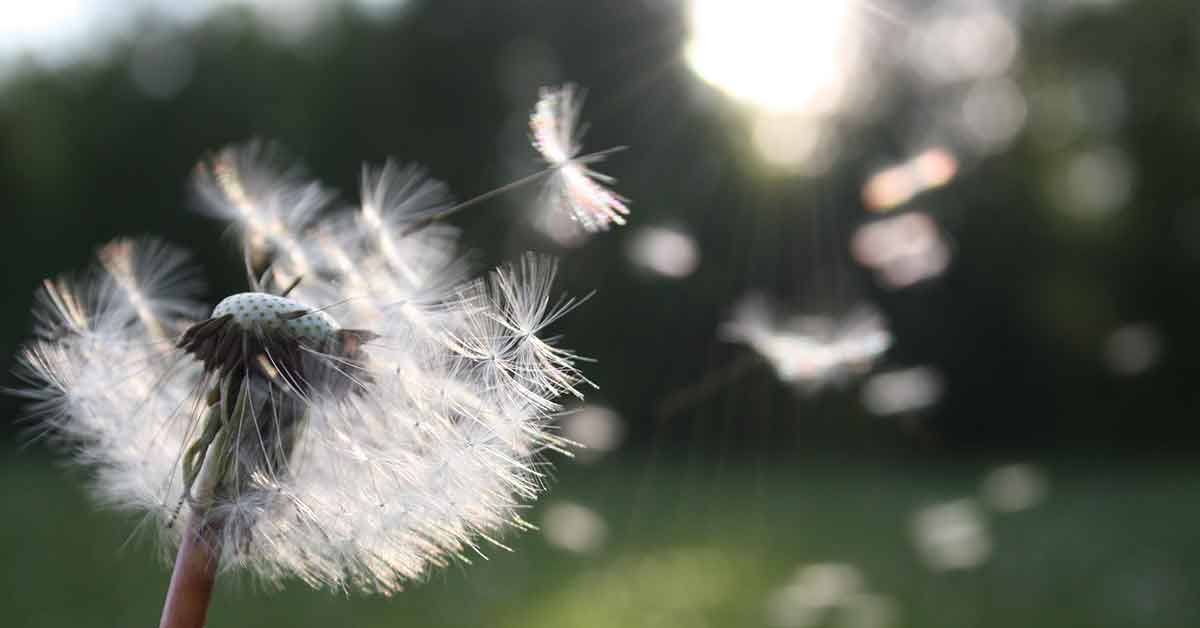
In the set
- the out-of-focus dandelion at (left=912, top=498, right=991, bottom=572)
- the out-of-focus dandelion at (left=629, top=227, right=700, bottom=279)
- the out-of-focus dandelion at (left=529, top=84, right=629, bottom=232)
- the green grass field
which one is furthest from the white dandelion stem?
the out-of-focus dandelion at (left=912, top=498, right=991, bottom=572)

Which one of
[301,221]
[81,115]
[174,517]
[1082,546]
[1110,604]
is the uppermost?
[81,115]

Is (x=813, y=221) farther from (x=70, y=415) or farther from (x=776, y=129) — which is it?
(x=70, y=415)

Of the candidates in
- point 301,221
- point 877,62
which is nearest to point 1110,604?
point 301,221

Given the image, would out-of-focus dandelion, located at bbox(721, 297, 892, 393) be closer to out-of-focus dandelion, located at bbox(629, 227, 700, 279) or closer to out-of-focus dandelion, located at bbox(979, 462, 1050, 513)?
out-of-focus dandelion, located at bbox(629, 227, 700, 279)

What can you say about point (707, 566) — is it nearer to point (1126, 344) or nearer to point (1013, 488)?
point (1013, 488)

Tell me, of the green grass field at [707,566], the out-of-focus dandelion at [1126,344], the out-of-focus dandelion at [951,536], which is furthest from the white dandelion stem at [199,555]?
the out-of-focus dandelion at [1126,344]

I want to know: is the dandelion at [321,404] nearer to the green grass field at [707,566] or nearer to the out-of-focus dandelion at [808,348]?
the out-of-focus dandelion at [808,348]

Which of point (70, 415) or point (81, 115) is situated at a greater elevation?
point (81, 115)

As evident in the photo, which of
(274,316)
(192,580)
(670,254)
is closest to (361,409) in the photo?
(274,316)
